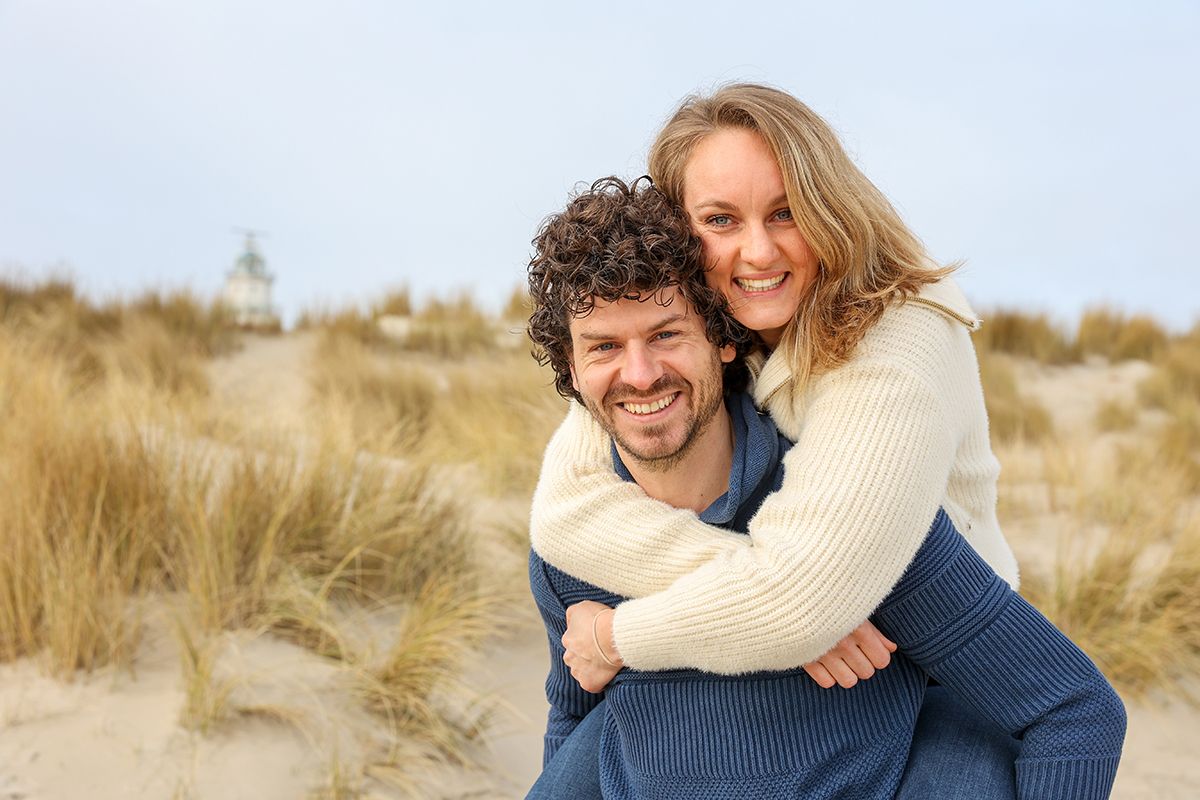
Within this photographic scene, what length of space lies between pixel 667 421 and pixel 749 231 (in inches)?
19.9

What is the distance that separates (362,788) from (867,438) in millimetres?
2617

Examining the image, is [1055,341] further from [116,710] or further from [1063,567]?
[116,710]

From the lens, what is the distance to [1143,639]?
5.46 m

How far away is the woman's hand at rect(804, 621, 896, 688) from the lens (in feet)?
7.62

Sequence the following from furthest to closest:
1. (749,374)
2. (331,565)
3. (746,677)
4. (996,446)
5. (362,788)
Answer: (996,446) → (331,565) → (362,788) → (749,374) → (746,677)

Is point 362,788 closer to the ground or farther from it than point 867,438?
closer to the ground

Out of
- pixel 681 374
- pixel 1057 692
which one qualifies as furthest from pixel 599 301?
pixel 1057 692

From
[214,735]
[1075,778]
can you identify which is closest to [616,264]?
[1075,778]

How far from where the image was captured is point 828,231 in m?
2.62

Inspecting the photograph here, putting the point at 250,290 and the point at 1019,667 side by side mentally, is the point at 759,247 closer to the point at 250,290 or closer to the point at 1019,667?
the point at 1019,667

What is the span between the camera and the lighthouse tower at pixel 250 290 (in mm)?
13078

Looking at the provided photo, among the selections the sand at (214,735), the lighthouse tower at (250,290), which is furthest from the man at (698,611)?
the lighthouse tower at (250,290)

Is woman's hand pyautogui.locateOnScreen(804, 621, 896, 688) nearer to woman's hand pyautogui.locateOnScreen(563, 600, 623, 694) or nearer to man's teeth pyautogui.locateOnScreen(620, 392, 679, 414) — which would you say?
woman's hand pyautogui.locateOnScreen(563, 600, 623, 694)

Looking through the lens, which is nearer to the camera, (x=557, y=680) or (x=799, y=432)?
(x=799, y=432)
